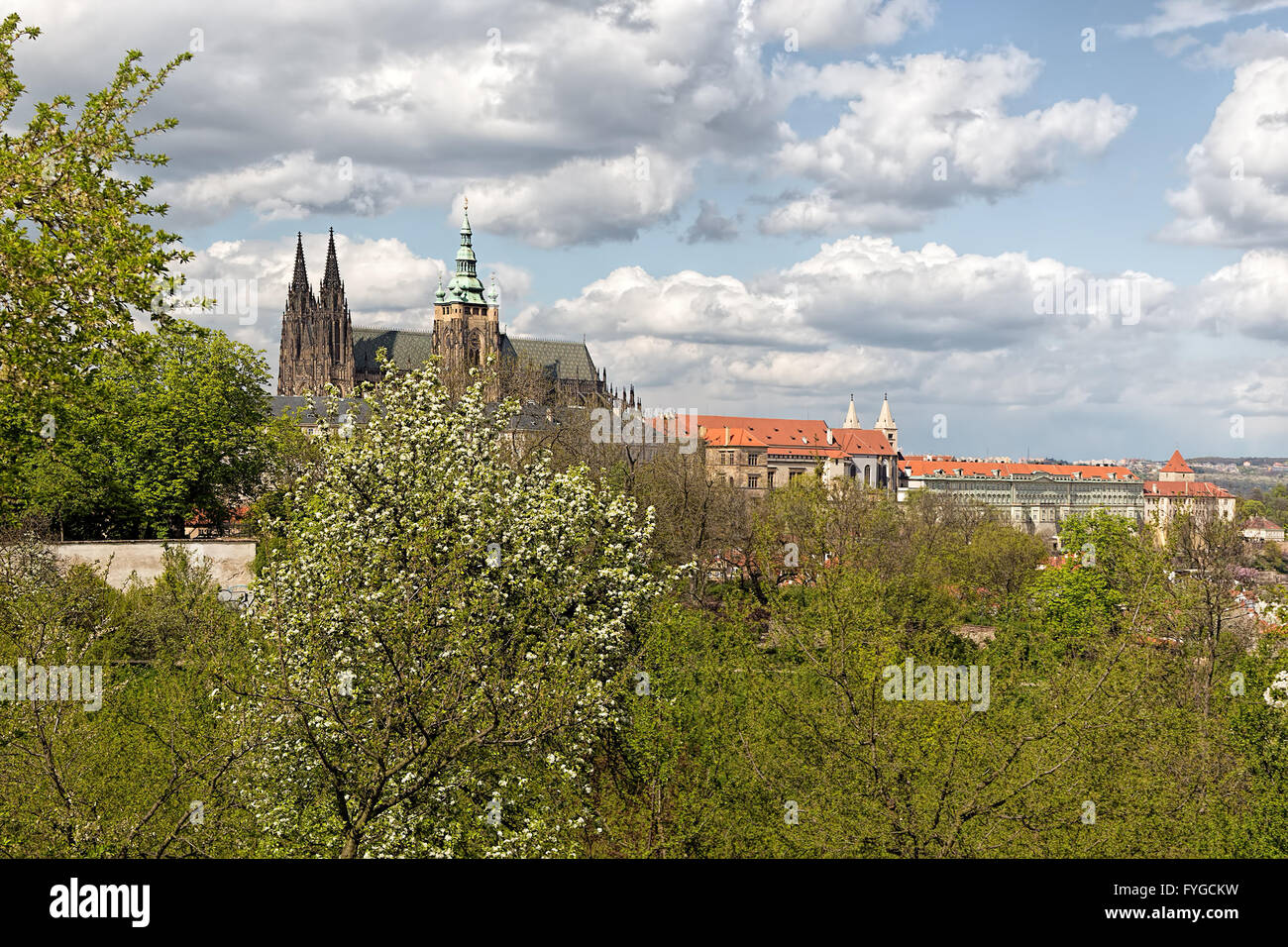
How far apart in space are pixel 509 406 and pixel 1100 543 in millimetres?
31661

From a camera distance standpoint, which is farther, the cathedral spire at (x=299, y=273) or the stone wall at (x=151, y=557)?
the cathedral spire at (x=299, y=273)

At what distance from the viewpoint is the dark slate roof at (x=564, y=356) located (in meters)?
157

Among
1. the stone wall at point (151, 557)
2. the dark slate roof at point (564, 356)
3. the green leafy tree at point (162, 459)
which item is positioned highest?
the dark slate roof at point (564, 356)

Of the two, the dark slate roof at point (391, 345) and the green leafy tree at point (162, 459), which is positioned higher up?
Answer: the dark slate roof at point (391, 345)

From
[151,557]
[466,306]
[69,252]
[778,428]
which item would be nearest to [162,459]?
[151,557]

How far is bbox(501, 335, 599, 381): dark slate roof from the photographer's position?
157 metres

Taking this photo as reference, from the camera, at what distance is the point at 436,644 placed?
12.7m

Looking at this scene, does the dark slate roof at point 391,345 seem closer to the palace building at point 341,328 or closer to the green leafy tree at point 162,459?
the palace building at point 341,328

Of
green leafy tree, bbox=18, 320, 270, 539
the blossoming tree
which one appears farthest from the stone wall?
the blossoming tree

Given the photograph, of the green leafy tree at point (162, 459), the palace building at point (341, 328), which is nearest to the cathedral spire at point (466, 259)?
the palace building at point (341, 328)

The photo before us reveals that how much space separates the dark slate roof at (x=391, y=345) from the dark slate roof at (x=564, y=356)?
12644 millimetres

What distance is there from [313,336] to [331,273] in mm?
9584

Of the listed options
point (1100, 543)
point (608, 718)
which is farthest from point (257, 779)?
point (1100, 543)

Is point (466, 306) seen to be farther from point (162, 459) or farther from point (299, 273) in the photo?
point (162, 459)
